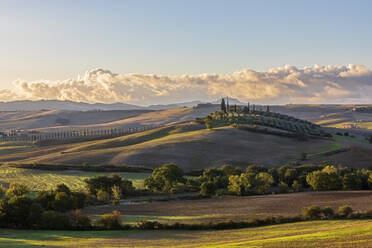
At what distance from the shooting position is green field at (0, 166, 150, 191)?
87562 mm

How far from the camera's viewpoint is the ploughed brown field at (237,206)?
177 ft

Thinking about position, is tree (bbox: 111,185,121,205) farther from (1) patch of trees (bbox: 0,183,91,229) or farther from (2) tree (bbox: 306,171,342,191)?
(2) tree (bbox: 306,171,342,191)

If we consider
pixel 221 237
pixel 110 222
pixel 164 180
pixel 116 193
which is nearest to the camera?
pixel 221 237

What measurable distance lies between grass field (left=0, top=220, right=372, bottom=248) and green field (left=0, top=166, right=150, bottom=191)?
39410mm

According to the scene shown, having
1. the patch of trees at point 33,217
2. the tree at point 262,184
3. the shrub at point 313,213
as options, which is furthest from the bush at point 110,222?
the tree at point 262,184

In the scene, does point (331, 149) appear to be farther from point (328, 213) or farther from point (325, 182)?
point (328, 213)

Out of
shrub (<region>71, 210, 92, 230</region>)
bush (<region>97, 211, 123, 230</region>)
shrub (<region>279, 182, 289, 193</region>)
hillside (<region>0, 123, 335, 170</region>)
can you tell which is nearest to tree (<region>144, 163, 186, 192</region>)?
shrub (<region>279, 182, 289, 193</region>)

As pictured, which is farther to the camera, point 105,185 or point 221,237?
point 105,185

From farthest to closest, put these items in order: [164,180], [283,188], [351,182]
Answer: [164,180] → [283,188] → [351,182]

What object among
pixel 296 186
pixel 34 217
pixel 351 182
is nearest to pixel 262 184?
pixel 296 186

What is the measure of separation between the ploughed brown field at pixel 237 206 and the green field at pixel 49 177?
21571 mm

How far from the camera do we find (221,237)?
135 ft

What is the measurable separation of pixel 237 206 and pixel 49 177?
50.7 meters

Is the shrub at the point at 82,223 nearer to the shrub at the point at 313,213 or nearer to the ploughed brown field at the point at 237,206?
the ploughed brown field at the point at 237,206
